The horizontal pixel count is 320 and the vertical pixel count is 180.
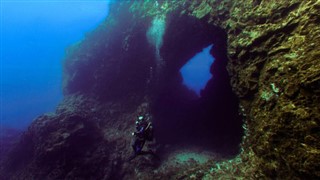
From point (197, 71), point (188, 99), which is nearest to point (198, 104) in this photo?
point (188, 99)

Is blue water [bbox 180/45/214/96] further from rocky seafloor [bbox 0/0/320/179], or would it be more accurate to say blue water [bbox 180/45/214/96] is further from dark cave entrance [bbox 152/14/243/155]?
dark cave entrance [bbox 152/14/243/155]

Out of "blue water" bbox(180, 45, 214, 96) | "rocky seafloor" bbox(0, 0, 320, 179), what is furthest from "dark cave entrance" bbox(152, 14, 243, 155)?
"blue water" bbox(180, 45, 214, 96)

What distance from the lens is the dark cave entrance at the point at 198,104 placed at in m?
13.1

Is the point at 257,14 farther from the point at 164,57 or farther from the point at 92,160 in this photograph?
the point at 92,160

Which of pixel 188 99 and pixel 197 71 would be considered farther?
pixel 197 71

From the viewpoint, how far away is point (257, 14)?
8336 mm

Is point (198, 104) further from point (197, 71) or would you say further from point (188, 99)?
point (197, 71)

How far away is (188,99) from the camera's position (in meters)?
18.6

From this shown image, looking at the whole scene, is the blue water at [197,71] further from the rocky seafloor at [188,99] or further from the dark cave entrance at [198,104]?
the dark cave entrance at [198,104]

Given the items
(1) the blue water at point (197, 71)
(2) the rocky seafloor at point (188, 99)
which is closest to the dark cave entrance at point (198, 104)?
(2) the rocky seafloor at point (188, 99)

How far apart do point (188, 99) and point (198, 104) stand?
88.6 inches

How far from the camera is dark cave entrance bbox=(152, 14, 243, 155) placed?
1311cm

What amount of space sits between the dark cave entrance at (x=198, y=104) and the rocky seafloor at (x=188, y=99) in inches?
2.5

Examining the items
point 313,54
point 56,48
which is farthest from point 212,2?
point 56,48
